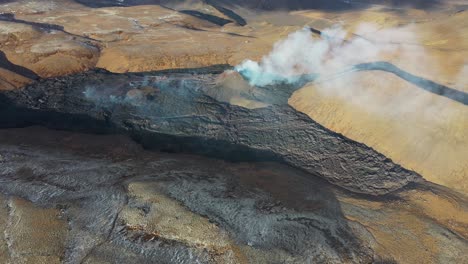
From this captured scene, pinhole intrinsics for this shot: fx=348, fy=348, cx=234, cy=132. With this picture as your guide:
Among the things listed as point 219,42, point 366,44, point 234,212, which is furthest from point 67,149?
point 366,44

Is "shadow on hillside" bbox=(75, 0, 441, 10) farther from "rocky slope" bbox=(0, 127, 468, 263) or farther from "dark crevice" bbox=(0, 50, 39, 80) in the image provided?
"rocky slope" bbox=(0, 127, 468, 263)

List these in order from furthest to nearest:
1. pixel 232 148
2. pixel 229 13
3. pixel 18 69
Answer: pixel 229 13, pixel 18 69, pixel 232 148

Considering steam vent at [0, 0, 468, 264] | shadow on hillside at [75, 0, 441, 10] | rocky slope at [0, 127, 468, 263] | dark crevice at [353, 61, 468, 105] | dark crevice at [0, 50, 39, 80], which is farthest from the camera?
shadow on hillside at [75, 0, 441, 10]

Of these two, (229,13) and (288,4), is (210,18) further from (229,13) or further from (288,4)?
(288,4)

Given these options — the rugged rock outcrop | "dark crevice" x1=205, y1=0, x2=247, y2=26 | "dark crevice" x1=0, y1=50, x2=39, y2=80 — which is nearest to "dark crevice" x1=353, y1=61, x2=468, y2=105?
the rugged rock outcrop

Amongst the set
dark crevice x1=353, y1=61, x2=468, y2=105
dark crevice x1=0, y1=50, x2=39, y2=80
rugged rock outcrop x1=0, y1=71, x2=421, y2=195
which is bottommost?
dark crevice x1=0, y1=50, x2=39, y2=80

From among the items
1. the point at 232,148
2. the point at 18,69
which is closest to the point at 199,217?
the point at 232,148

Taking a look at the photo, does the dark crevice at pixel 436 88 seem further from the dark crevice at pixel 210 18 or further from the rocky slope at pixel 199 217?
the dark crevice at pixel 210 18

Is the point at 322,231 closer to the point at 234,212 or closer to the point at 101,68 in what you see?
the point at 234,212

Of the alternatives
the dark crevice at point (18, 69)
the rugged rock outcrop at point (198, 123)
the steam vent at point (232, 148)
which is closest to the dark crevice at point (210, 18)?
the steam vent at point (232, 148)
